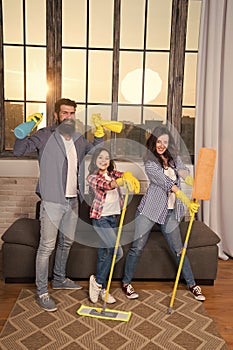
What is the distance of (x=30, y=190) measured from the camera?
3.72 metres

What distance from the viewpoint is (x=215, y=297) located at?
2.86 meters

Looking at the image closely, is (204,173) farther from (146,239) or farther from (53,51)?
(53,51)

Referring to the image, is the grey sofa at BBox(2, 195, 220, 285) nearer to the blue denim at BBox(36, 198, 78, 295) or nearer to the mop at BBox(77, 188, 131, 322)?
the blue denim at BBox(36, 198, 78, 295)

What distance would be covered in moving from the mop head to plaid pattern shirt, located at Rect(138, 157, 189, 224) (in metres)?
0.64

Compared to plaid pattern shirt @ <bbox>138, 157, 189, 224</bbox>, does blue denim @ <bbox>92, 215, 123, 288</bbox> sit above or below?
below

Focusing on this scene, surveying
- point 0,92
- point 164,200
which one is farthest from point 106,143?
point 164,200

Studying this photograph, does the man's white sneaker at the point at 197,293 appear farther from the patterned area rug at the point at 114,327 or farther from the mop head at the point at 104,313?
the mop head at the point at 104,313

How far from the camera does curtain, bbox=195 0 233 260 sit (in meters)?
3.51

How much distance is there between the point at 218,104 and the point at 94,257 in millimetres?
1752

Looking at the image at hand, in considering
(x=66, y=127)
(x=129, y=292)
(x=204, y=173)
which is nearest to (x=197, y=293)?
(x=129, y=292)

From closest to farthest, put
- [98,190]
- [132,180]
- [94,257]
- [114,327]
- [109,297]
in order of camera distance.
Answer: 1. [114,327]
2. [132,180]
3. [98,190]
4. [109,297]
5. [94,257]

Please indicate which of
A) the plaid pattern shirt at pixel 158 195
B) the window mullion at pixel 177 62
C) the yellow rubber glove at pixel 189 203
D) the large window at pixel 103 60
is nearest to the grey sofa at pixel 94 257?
the plaid pattern shirt at pixel 158 195

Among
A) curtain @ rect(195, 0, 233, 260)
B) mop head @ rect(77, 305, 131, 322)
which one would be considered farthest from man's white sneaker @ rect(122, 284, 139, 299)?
curtain @ rect(195, 0, 233, 260)

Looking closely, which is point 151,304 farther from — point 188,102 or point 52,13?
point 52,13
